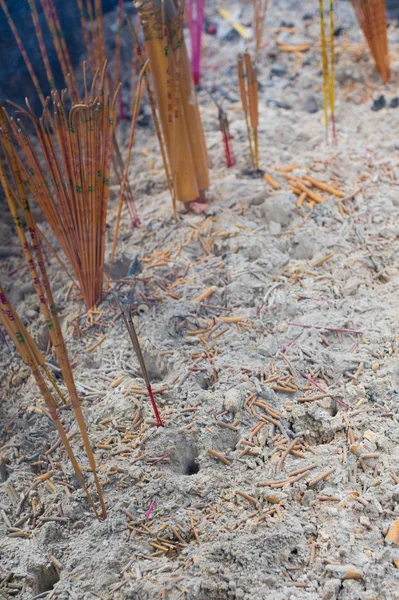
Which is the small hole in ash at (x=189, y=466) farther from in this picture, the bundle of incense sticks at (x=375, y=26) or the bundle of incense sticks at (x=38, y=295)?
the bundle of incense sticks at (x=375, y=26)

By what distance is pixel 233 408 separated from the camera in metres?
1.33

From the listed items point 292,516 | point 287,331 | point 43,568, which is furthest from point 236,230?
point 43,568

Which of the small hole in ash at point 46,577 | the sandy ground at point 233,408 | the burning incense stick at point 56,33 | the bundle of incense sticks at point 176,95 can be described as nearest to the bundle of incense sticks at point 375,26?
the sandy ground at point 233,408

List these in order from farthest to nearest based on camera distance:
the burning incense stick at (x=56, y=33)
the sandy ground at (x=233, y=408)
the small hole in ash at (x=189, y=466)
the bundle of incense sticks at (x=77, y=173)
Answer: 1. the burning incense stick at (x=56, y=33)
2. the bundle of incense sticks at (x=77, y=173)
3. the small hole in ash at (x=189, y=466)
4. the sandy ground at (x=233, y=408)

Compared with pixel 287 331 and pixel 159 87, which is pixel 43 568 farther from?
pixel 159 87

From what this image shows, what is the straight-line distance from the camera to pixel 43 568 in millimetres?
1122

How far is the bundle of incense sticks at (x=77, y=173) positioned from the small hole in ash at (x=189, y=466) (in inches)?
25.6

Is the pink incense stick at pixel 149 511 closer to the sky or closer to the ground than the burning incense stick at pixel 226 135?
closer to the ground

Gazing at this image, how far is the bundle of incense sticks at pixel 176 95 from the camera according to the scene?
1.68m

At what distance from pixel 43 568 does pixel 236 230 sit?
1.19 meters

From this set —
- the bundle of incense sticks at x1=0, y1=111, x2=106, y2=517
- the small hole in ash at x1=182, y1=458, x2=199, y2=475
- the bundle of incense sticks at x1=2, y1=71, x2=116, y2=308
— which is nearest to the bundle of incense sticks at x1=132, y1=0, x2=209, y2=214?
the bundle of incense sticks at x1=2, y1=71, x2=116, y2=308

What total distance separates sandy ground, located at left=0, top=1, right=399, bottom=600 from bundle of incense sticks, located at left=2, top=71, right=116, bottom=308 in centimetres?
22

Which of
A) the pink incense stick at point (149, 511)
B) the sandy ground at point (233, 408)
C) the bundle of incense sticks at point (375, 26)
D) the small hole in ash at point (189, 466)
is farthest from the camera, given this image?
the bundle of incense sticks at point (375, 26)

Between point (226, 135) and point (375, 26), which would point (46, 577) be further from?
point (375, 26)
